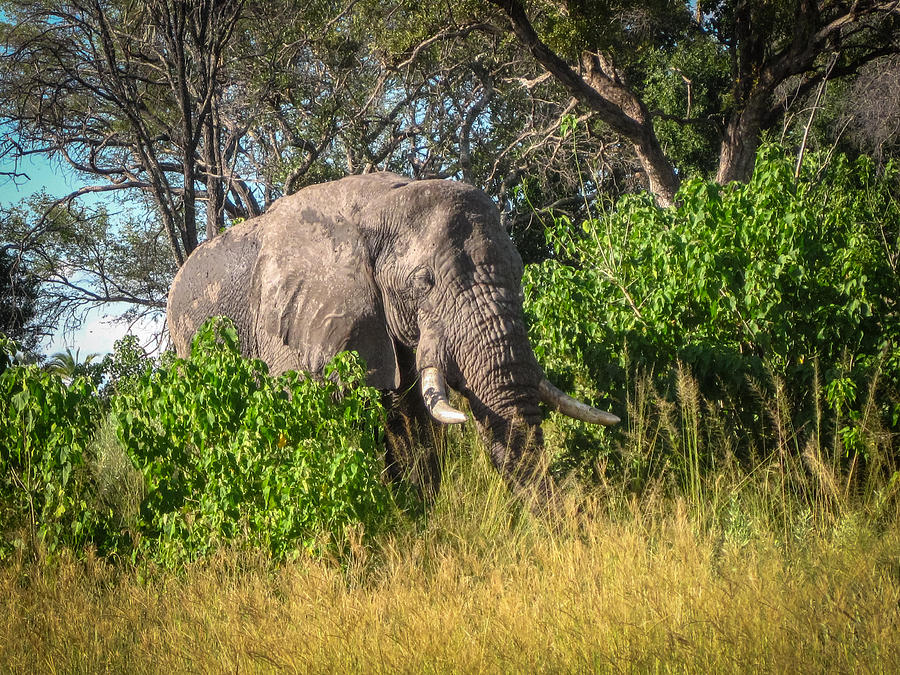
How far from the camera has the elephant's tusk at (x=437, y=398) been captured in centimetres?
507

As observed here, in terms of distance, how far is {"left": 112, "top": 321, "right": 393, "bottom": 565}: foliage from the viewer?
15.4 ft

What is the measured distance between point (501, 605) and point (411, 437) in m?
2.03

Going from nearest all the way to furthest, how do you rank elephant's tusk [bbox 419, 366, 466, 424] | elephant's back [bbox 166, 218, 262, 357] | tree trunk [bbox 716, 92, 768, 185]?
1. elephant's tusk [bbox 419, 366, 466, 424]
2. elephant's back [bbox 166, 218, 262, 357]
3. tree trunk [bbox 716, 92, 768, 185]

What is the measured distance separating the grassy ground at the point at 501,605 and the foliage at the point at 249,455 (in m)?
0.19

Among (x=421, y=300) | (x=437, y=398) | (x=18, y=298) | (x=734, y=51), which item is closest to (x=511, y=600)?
(x=437, y=398)

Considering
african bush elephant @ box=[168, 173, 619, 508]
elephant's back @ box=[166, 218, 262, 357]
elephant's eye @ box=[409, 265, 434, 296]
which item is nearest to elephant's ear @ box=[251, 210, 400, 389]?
african bush elephant @ box=[168, 173, 619, 508]

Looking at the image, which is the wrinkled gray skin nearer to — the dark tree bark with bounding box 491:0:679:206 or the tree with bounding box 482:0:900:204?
the dark tree bark with bounding box 491:0:679:206

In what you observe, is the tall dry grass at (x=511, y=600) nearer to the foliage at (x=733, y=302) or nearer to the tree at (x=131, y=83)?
the foliage at (x=733, y=302)

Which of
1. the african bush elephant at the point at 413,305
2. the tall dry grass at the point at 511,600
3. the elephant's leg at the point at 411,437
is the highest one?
the african bush elephant at the point at 413,305

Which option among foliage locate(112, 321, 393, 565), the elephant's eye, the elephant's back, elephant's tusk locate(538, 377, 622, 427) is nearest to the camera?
foliage locate(112, 321, 393, 565)

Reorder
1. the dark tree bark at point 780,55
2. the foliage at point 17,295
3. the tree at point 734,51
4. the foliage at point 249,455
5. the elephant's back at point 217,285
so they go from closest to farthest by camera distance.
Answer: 1. the foliage at point 249,455
2. the elephant's back at point 217,285
3. the tree at point 734,51
4. the dark tree bark at point 780,55
5. the foliage at point 17,295

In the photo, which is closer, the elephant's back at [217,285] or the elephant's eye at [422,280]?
the elephant's eye at [422,280]

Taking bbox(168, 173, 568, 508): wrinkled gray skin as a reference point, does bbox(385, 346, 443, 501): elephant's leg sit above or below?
below

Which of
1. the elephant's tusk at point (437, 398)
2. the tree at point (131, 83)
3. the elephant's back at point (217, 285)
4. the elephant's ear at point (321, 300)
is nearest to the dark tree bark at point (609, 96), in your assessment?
the tree at point (131, 83)
